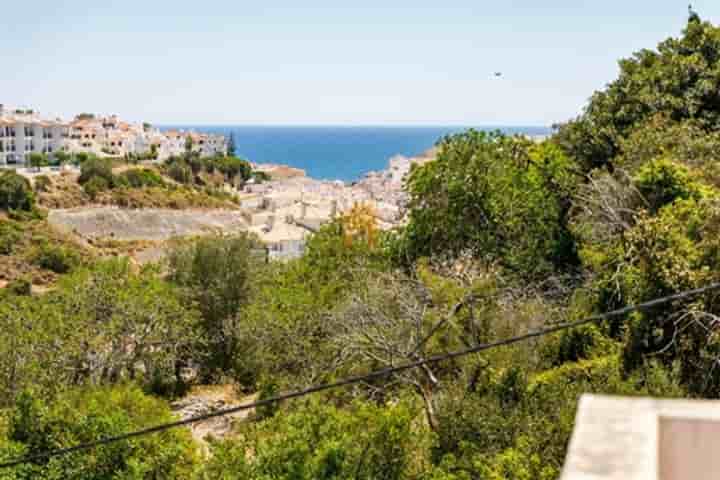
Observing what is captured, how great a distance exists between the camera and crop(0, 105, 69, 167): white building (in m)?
77.2

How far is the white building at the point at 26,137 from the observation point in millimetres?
77250

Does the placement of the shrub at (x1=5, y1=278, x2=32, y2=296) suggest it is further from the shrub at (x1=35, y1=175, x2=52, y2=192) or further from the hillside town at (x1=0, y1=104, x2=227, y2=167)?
the hillside town at (x1=0, y1=104, x2=227, y2=167)

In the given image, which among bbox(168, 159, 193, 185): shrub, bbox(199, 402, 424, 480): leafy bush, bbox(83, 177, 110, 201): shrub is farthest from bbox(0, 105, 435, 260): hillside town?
bbox(199, 402, 424, 480): leafy bush

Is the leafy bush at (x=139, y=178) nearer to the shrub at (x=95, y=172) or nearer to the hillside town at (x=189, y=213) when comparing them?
the shrub at (x=95, y=172)

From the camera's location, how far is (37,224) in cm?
5359

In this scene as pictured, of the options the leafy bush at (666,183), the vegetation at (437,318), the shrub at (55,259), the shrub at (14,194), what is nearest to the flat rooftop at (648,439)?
the vegetation at (437,318)

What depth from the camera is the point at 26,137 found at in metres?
79.4

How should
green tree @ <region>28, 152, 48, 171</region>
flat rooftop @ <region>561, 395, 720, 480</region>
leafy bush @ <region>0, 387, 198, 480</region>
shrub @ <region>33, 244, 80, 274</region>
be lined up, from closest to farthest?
1. flat rooftop @ <region>561, 395, 720, 480</region>
2. leafy bush @ <region>0, 387, 198, 480</region>
3. shrub @ <region>33, 244, 80, 274</region>
4. green tree @ <region>28, 152, 48, 171</region>

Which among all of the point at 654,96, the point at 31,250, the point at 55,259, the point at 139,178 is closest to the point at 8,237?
the point at 31,250

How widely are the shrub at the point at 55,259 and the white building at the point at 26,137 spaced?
→ 106 ft

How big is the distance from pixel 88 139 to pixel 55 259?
46182 millimetres

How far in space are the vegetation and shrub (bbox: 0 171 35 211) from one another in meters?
42.8

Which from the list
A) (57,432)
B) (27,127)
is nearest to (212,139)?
(27,127)

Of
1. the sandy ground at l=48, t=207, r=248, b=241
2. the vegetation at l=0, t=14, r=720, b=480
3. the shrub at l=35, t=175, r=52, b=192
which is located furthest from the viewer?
the shrub at l=35, t=175, r=52, b=192
